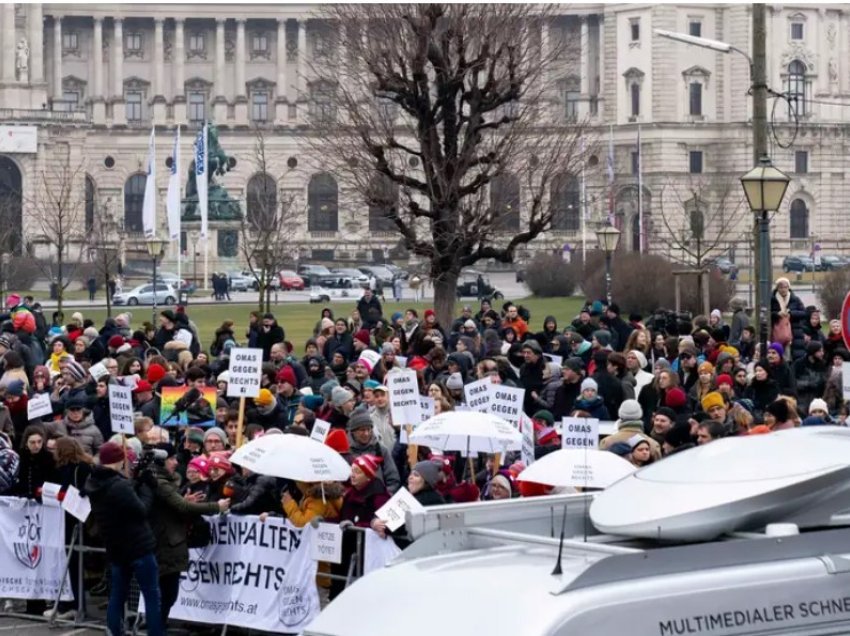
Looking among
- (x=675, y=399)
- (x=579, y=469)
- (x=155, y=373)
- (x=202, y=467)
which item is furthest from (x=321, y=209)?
(x=579, y=469)

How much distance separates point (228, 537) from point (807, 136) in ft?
354

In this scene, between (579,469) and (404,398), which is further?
(404,398)

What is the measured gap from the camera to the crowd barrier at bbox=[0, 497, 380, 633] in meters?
13.3

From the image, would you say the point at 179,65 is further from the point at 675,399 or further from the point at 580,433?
the point at 580,433

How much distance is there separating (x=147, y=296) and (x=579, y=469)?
6517 centimetres

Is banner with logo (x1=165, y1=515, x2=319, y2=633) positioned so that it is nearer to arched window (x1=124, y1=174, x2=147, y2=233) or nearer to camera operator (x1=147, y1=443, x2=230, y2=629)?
camera operator (x1=147, y1=443, x2=230, y2=629)

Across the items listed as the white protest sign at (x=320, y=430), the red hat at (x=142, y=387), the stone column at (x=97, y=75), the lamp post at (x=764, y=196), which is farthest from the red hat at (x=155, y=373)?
the stone column at (x=97, y=75)

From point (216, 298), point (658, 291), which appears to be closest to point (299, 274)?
point (216, 298)

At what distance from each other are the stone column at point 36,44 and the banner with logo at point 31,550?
100046 mm

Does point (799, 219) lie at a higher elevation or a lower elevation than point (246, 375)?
higher

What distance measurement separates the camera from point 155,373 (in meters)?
21.2

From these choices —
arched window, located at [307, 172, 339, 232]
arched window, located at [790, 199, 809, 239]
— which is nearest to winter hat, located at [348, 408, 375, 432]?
arched window, located at [307, 172, 339, 232]

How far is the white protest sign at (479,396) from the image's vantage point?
53.5 feet

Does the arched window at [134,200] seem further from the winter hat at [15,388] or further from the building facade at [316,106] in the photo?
the winter hat at [15,388]
